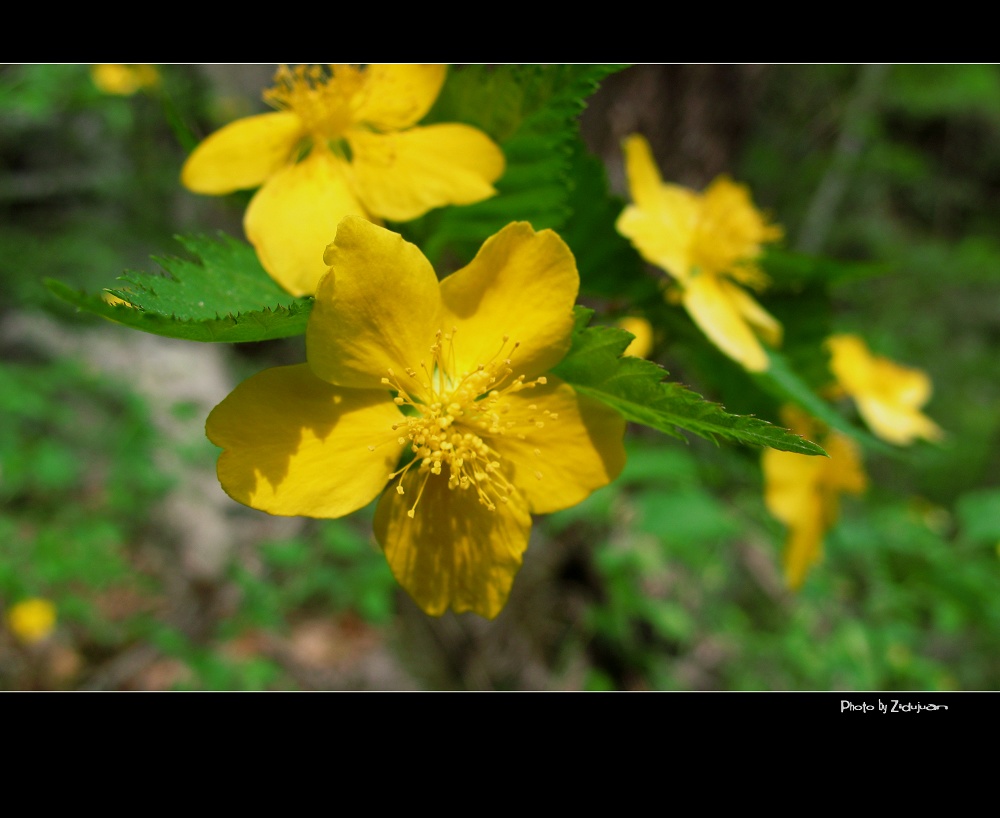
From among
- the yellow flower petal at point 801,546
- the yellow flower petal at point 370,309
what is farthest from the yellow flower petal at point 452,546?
the yellow flower petal at point 801,546

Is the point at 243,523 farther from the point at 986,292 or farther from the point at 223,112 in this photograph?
the point at 986,292

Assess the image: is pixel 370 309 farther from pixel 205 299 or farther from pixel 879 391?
pixel 879 391

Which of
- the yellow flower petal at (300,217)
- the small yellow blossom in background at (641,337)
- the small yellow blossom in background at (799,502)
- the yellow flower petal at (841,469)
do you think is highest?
the yellow flower petal at (300,217)

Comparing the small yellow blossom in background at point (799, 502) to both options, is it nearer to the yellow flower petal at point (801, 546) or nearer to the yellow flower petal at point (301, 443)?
the yellow flower petal at point (801, 546)

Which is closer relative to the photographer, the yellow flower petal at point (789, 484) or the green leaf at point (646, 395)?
the green leaf at point (646, 395)

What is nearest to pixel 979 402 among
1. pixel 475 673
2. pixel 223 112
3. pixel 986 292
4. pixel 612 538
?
pixel 986 292

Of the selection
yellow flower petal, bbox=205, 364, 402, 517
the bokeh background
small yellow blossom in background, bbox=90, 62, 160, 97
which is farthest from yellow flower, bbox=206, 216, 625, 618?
small yellow blossom in background, bbox=90, 62, 160, 97

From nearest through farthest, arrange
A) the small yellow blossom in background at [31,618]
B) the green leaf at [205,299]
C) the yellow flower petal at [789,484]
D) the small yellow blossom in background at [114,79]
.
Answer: the green leaf at [205,299], the yellow flower petal at [789,484], the small yellow blossom in background at [31,618], the small yellow blossom in background at [114,79]
